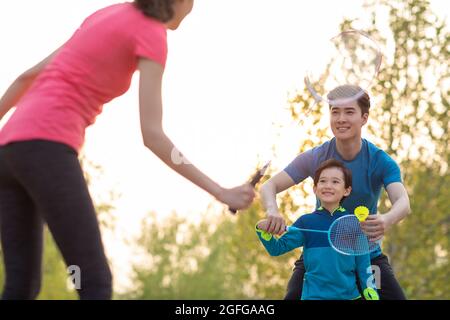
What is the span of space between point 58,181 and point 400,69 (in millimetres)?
10494

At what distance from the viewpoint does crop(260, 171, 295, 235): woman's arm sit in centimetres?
554

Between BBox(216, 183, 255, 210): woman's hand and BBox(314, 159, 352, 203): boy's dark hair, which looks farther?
BBox(314, 159, 352, 203): boy's dark hair

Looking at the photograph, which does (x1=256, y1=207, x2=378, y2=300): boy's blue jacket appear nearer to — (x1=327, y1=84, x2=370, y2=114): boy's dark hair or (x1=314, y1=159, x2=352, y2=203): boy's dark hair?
(x1=314, y1=159, x2=352, y2=203): boy's dark hair

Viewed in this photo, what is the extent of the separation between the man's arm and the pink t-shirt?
2038mm

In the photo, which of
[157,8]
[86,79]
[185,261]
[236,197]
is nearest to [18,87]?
[86,79]

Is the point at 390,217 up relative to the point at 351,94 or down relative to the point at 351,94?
down

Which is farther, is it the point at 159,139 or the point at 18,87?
the point at 18,87

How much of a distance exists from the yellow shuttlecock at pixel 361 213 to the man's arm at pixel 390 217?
0.23ft

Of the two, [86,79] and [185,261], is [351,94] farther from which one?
[185,261]

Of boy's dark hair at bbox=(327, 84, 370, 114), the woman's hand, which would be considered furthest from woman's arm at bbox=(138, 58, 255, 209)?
boy's dark hair at bbox=(327, 84, 370, 114)

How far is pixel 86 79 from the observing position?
385 cm

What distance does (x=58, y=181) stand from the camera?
3721mm

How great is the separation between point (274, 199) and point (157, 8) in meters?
2.18
